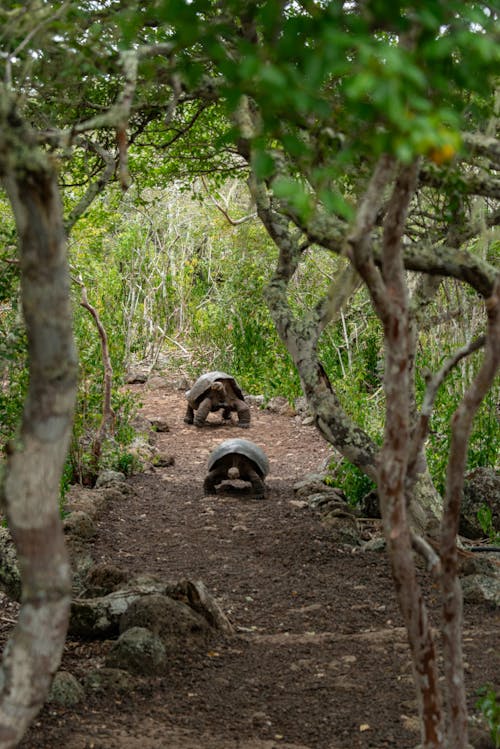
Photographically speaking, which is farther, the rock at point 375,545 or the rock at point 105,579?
the rock at point 375,545

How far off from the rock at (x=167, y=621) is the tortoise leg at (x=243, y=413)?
686cm

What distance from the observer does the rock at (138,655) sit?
4129 mm

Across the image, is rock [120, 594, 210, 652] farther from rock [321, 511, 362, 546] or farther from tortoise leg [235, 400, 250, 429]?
tortoise leg [235, 400, 250, 429]

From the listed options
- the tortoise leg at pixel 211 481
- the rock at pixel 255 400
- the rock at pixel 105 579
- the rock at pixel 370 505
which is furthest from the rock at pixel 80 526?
the rock at pixel 255 400

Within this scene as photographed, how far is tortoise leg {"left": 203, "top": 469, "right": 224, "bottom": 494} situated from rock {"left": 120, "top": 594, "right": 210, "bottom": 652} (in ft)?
12.6

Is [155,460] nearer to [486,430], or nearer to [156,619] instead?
[486,430]

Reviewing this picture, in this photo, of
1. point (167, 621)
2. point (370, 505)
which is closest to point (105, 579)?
point (167, 621)

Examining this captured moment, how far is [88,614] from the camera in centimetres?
460

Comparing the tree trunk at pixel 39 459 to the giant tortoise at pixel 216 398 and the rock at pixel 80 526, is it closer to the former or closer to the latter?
the rock at pixel 80 526

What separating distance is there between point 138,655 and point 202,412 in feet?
23.7

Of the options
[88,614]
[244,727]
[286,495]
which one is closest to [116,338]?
[286,495]

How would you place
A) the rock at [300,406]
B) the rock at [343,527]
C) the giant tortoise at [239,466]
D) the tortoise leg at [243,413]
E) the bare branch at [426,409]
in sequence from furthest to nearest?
the rock at [300,406]
the tortoise leg at [243,413]
the giant tortoise at [239,466]
the rock at [343,527]
the bare branch at [426,409]

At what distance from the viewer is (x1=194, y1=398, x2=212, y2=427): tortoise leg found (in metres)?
11.3

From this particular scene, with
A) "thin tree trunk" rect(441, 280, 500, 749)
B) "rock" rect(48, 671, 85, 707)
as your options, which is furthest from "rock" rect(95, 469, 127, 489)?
"thin tree trunk" rect(441, 280, 500, 749)
